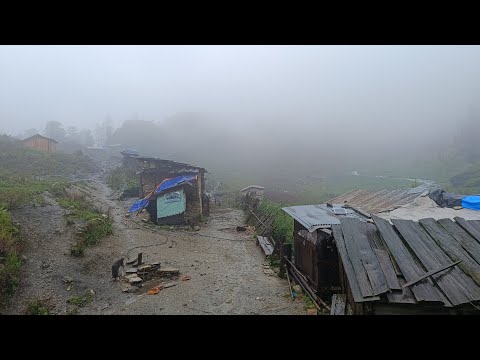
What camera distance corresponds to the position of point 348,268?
678 cm

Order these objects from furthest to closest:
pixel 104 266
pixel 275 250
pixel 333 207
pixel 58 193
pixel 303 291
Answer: pixel 58 193 < pixel 275 250 < pixel 104 266 < pixel 333 207 < pixel 303 291

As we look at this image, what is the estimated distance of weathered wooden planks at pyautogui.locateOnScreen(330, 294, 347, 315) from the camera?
25.4 feet

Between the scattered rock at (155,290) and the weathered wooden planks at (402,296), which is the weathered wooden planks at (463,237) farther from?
the scattered rock at (155,290)

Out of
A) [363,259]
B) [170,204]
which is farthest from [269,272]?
[170,204]

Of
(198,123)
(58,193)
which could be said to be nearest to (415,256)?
(58,193)

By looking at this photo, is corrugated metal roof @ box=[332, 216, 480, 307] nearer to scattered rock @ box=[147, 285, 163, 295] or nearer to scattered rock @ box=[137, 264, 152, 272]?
scattered rock @ box=[147, 285, 163, 295]

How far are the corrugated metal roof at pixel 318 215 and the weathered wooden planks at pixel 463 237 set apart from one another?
9.58 ft

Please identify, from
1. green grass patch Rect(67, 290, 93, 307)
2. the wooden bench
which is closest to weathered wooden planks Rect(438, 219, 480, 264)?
the wooden bench

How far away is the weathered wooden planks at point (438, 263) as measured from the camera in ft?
18.3

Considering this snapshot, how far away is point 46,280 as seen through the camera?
37.9 feet
